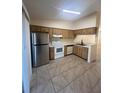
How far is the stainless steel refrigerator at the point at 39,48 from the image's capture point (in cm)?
452

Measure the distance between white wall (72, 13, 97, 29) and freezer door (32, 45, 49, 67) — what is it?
3.14 meters

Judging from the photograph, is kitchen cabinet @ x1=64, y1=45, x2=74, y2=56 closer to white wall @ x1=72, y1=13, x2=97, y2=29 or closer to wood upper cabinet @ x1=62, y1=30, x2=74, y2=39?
wood upper cabinet @ x1=62, y1=30, x2=74, y2=39

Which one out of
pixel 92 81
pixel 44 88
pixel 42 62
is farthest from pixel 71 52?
pixel 44 88

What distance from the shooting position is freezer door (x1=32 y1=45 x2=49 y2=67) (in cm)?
→ 458

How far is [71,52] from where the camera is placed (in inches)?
295

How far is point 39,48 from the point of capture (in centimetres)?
471

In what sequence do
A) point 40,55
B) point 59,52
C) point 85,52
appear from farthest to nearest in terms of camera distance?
point 59,52 < point 85,52 < point 40,55

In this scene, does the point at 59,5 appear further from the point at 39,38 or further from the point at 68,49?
the point at 68,49

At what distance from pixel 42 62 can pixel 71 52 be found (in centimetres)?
323

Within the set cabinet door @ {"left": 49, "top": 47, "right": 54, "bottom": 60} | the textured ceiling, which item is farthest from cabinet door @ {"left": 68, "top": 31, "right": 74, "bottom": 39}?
the textured ceiling

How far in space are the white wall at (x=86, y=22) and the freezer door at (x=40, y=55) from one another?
3138mm

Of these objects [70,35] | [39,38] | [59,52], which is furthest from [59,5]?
[70,35]

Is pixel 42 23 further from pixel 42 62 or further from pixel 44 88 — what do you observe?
pixel 44 88

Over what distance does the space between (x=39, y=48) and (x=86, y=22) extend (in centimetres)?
363
